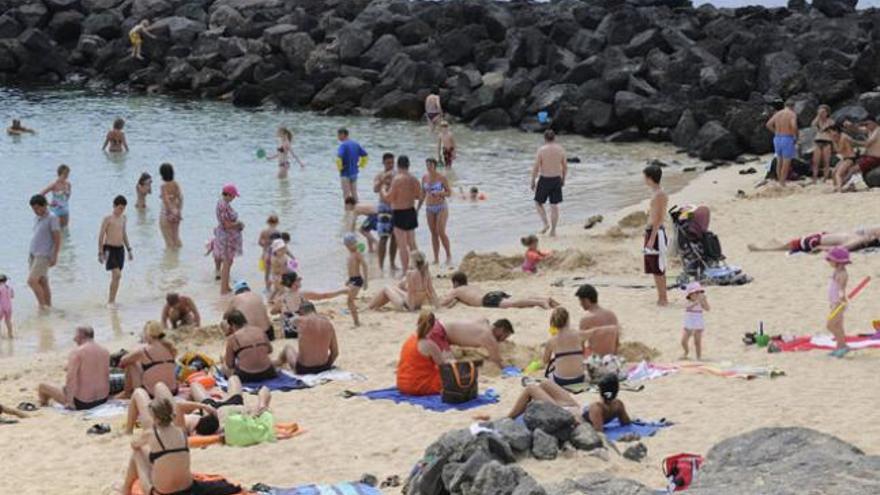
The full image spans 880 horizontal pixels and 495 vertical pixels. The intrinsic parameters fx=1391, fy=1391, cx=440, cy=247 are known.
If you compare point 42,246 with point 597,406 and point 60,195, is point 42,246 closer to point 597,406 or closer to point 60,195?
point 60,195

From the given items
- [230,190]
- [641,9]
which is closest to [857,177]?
[230,190]

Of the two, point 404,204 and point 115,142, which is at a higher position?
point 404,204

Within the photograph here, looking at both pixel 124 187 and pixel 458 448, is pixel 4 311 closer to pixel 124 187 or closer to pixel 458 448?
pixel 458 448

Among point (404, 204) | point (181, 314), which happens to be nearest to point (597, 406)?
point (181, 314)

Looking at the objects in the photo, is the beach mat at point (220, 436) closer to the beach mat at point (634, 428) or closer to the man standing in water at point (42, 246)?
the beach mat at point (634, 428)

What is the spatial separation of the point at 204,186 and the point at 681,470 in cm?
1979

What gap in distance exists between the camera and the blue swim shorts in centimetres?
2209

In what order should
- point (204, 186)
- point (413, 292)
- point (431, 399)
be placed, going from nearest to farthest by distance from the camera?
point (431, 399), point (413, 292), point (204, 186)

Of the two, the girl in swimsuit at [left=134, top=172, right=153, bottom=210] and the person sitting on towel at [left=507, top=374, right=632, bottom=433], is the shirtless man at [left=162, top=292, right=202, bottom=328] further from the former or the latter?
the girl in swimsuit at [left=134, top=172, right=153, bottom=210]

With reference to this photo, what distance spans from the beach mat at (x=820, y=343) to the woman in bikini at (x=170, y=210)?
995cm

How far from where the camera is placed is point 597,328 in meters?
12.0

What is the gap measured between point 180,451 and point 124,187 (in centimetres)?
1853

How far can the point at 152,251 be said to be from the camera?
20.0 meters

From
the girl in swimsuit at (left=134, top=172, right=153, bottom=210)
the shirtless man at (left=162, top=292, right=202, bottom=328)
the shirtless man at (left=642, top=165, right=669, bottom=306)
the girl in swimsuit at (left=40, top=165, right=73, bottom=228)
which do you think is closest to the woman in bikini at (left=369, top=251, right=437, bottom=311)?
the shirtless man at (left=162, top=292, right=202, bottom=328)
